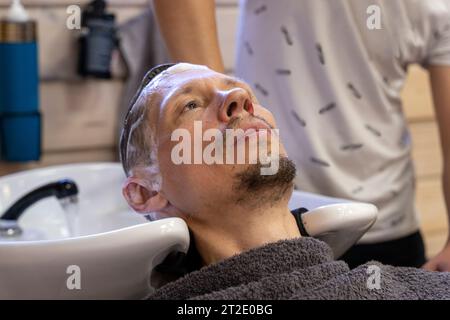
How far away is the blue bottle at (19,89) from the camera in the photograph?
5.39ft

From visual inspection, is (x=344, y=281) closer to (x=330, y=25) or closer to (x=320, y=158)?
(x=320, y=158)

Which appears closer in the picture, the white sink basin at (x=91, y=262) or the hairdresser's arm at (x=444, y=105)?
the white sink basin at (x=91, y=262)

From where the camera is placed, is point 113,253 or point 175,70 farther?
point 175,70

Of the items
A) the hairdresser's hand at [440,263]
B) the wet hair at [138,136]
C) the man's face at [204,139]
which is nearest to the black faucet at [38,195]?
the wet hair at [138,136]

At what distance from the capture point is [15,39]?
1644 mm

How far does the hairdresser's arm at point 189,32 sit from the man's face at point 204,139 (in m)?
0.18

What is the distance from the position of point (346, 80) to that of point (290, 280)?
1.94 feet

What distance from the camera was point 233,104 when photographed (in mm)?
1035

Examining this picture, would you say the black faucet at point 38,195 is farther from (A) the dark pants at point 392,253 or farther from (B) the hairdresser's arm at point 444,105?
(B) the hairdresser's arm at point 444,105

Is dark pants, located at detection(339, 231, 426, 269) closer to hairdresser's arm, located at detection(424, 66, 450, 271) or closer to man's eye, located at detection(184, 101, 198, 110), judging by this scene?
hairdresser's arm, located at detection(424, 66, 450, 271)

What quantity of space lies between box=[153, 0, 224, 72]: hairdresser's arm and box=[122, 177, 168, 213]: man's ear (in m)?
0.28

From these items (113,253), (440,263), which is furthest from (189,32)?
(440,263)

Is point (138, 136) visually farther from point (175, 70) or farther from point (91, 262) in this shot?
point (91, 262)

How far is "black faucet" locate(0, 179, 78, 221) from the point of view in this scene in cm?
132
